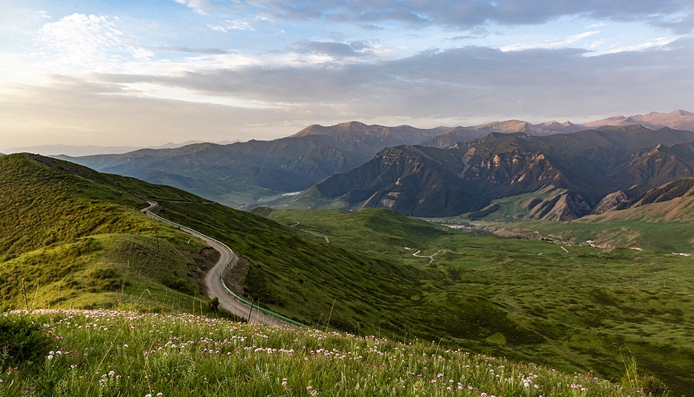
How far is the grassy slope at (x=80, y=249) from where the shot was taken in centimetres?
3578

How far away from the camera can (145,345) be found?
27.5 ft

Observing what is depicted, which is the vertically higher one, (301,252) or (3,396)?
(3,396)

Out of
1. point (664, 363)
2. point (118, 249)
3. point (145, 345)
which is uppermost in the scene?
point (145, 345)

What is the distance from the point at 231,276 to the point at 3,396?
5972 cm

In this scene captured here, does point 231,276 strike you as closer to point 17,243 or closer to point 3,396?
point 17,243

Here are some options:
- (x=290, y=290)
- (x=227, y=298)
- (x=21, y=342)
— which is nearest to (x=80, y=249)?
(x=227, y=298)

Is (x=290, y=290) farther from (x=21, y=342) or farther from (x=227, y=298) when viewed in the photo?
(x=21, y=342)

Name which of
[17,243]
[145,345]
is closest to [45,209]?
[17,243]

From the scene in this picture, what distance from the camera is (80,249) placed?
49.5 m

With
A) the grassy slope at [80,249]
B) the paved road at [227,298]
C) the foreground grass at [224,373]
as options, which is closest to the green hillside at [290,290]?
the grassy slope at [80,249]

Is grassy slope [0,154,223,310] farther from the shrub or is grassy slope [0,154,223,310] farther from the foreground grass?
the foreground grass

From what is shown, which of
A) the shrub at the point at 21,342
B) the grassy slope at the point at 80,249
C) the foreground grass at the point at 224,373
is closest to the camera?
the foreground grass at the point at 224,373

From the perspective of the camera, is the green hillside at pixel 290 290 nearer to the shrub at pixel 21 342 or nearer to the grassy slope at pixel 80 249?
the grassy slope at pixel 80 249

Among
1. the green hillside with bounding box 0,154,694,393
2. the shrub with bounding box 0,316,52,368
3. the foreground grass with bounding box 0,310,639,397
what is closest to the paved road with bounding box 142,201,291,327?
the green hillside with bounding box 0,154,694,393
